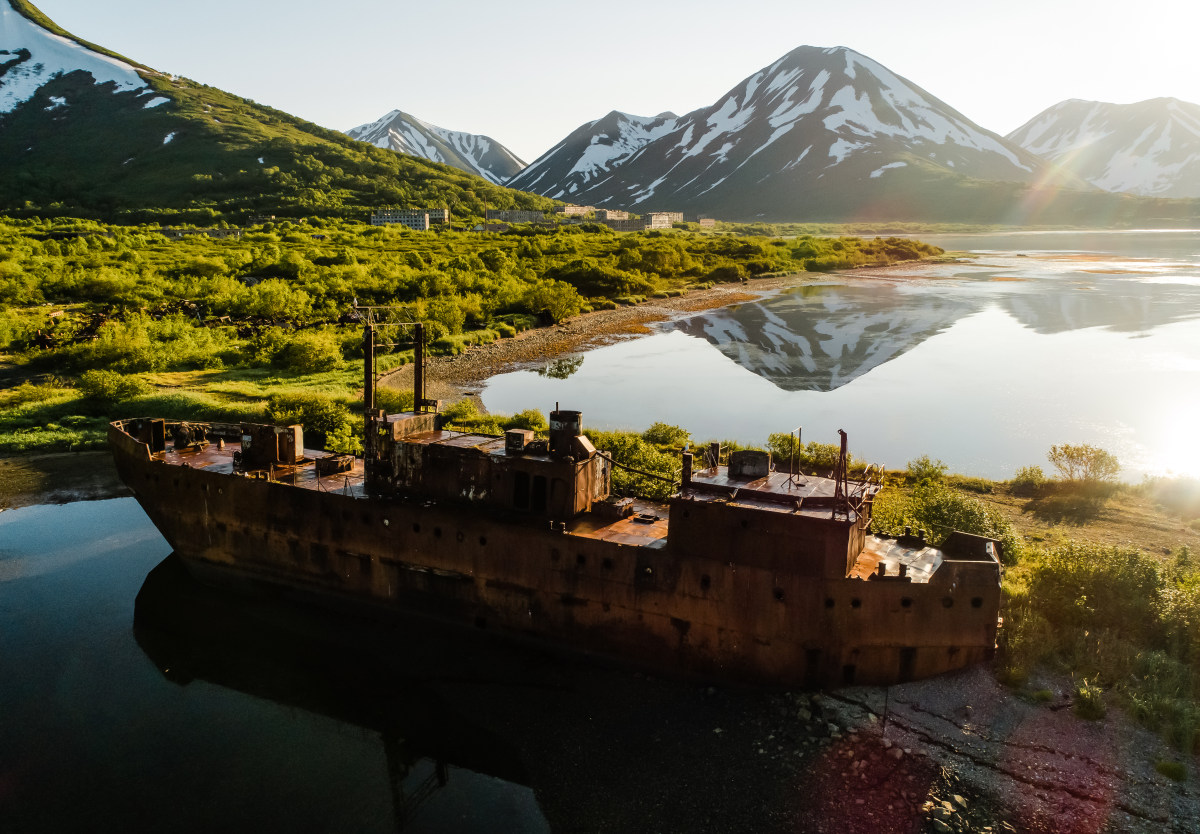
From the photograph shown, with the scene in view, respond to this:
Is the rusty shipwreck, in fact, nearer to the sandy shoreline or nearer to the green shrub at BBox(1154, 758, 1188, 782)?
the green shrub at BBox(1154, 758, 1188, 782)

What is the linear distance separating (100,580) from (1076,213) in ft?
747

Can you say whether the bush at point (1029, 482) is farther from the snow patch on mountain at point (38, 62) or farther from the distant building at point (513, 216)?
the snow patch on mountain at point (38, 62)

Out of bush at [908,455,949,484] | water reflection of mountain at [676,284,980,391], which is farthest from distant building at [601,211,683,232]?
bush at [908,455,949,484]

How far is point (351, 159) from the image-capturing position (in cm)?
15038

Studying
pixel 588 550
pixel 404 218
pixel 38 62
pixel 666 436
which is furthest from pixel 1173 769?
pixel 38 62

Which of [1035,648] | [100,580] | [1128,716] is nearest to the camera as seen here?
[1128,716]

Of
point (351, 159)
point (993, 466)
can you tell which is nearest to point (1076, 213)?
point (351, 159)

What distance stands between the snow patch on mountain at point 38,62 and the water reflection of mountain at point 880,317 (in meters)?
159

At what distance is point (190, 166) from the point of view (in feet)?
439

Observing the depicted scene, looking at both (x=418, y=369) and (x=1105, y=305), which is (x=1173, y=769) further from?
(x=1105, y=305)

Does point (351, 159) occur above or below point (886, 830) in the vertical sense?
above

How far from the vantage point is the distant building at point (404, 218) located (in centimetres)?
12112

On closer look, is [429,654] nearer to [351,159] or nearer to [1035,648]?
[1035,648]

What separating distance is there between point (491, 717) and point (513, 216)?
464ft
